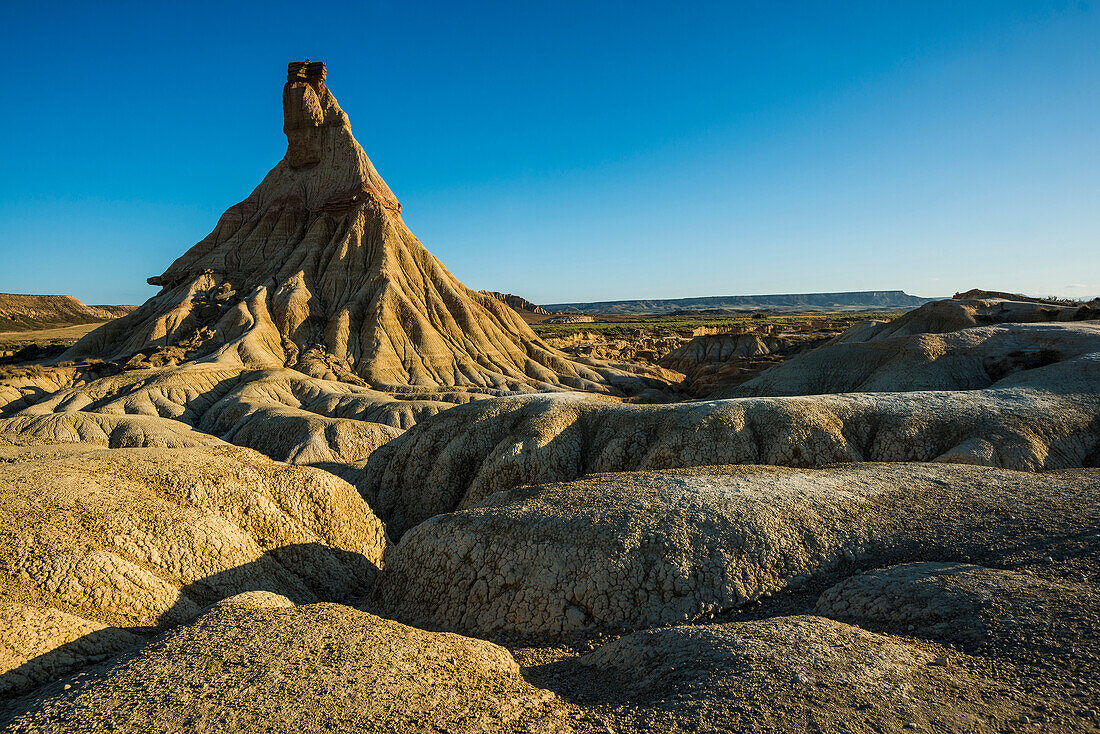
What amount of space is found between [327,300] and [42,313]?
10736 cm

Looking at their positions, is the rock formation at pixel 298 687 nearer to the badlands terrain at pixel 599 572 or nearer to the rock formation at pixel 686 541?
the badlands terrain at pixel 599 572

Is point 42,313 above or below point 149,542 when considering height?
above

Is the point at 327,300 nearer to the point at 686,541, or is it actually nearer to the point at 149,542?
the point at 149,542

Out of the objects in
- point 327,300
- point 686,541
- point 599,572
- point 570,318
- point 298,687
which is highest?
point 327,300

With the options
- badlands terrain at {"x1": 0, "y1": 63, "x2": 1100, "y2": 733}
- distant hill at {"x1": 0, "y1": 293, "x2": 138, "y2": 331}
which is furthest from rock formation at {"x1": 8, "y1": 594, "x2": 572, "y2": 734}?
distant hill at {"x1": 0, "y1": 293, "x2": 138, "y2": 331}

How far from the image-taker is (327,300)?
2074 inches

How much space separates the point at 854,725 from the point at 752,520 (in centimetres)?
471

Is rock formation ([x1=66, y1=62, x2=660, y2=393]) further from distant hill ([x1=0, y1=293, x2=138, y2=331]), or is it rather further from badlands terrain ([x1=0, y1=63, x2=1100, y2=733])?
distant hill ([x1=0, y1=293, x2=138, y2=331])

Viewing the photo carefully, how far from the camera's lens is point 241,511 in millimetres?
11922

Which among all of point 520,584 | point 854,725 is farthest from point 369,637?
point 854,725

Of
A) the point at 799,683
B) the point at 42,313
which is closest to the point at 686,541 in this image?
the point at 799,683

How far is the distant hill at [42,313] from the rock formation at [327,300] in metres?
80.4

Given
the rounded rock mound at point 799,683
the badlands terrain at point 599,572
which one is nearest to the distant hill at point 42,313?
the badlands terrain at point 599,572

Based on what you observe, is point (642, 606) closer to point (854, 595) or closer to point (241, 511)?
point (854, 595)
